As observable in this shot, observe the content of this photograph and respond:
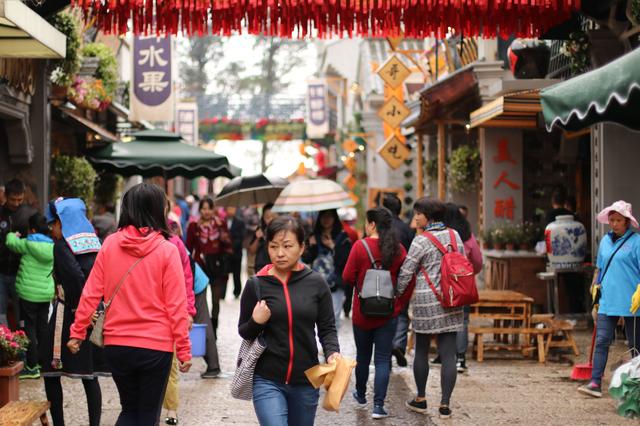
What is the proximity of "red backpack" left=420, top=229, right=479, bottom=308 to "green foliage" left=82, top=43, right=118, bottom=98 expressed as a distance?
1086 centimetres

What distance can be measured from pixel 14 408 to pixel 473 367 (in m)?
6.15

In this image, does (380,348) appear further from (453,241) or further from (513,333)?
(513,333)

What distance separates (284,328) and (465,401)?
14.4 feet

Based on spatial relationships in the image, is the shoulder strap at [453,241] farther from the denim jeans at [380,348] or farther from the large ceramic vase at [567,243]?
the large ceramic vase at [567,243]

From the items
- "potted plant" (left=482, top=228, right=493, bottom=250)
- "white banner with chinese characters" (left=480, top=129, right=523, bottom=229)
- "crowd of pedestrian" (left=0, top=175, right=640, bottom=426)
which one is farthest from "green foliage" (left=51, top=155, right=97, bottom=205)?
"white banner with chinese characters" (left=480, top=129, right=523, bottom=229)

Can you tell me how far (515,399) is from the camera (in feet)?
31.6

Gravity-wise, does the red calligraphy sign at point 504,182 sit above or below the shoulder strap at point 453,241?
above

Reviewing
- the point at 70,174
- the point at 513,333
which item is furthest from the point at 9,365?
the point at 70,174

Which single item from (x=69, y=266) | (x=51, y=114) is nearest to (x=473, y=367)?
(x=69, y=266)

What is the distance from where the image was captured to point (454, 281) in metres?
8.51

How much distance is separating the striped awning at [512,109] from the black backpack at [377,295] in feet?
21.0

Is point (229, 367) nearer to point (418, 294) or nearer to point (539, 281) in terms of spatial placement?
point (418, 294)

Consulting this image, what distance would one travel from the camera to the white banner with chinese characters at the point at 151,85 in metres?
22.7

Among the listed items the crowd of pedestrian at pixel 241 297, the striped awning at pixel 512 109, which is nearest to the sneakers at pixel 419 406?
the crowd of pedestrian at pixel 241 297
